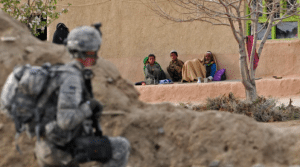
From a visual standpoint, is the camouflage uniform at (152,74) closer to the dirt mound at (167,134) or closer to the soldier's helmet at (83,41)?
the dirt mound at (167,134)

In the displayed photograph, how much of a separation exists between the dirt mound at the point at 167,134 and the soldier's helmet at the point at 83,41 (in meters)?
1.12

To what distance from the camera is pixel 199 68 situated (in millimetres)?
11078

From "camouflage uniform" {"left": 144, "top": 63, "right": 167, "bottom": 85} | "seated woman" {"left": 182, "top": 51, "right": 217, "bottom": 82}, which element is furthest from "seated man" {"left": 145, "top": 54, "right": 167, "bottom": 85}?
"seated woman" {"left": 182, "top": 51, "right": 217, "bottom": 82}

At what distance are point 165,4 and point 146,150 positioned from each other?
806cm

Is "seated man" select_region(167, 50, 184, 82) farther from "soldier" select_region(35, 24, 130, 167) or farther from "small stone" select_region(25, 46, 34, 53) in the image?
"soldier" select_region(35, 24, 130, 167)

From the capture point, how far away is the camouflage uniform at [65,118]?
251 centimetres

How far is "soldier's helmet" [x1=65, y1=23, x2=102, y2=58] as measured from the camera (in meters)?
2.68

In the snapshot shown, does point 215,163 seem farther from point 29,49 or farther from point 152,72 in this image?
point 152,72

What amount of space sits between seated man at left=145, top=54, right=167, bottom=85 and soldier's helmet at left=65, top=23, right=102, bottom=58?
8341 mm

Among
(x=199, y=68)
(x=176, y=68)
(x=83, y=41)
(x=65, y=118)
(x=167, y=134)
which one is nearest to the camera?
(x=65, y=118)

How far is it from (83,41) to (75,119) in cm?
51

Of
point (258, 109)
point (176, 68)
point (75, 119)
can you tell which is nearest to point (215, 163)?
point (75, 119)

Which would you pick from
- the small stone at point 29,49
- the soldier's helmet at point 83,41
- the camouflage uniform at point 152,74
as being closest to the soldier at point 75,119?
the soldier's helmet at point 83,41

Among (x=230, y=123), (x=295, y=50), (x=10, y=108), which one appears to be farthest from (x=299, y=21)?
(x=10, y=108)
